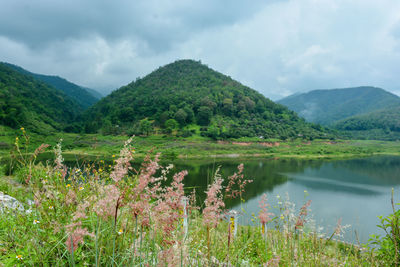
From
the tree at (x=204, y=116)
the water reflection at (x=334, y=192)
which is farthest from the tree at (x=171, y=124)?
the water reflection at (x=334, y=192)

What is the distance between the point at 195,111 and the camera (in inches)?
3211

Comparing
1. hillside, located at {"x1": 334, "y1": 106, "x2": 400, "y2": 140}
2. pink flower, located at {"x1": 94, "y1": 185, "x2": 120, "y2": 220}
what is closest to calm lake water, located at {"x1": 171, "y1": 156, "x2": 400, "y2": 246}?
pink flower, located at {"x1": 94, "y1": 185, "x2": 120, "y2": 220}

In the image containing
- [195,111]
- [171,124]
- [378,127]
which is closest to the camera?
[171,124]

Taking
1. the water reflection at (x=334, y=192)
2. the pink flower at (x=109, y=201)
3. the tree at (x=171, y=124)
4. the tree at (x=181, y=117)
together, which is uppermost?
the tree at (x=181, y=117)

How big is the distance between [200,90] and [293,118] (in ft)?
136

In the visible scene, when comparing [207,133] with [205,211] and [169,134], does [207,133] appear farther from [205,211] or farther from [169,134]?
[205,211]

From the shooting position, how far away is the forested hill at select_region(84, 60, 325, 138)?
69.6 m

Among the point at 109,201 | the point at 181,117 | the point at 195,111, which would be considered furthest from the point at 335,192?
the point at 195,111

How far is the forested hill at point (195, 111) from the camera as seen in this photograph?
69.6 m

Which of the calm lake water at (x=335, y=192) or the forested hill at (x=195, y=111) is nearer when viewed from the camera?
→ the calm lake water at (x=335, y=192)

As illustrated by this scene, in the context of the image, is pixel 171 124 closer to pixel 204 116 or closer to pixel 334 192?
pixel 204 116

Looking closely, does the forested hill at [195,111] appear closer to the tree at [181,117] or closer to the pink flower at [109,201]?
the tree at [181,117]

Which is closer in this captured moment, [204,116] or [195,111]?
[204,116]

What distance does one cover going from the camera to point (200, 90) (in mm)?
97688
